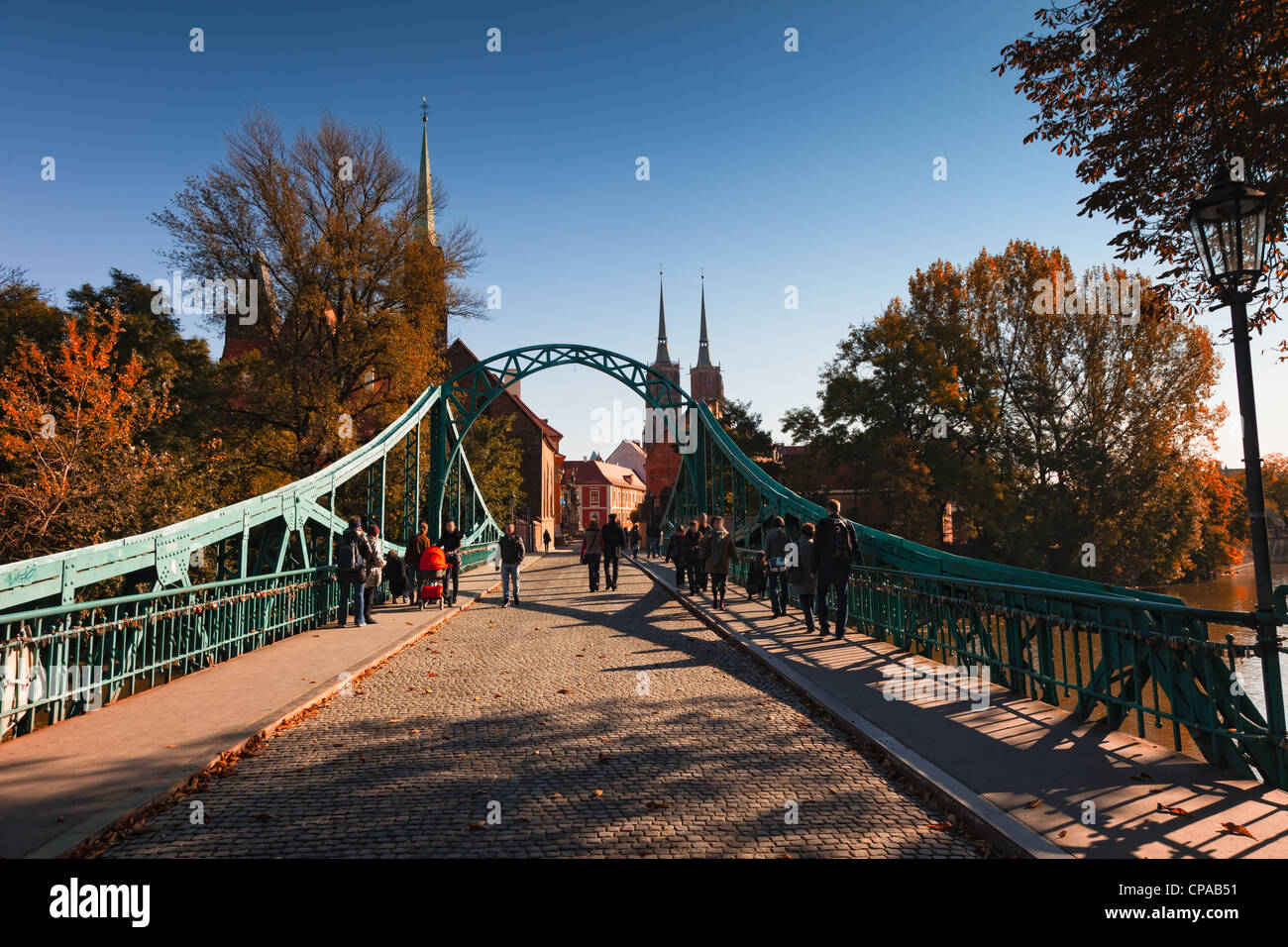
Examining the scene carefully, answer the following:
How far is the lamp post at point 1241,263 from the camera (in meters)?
4.79

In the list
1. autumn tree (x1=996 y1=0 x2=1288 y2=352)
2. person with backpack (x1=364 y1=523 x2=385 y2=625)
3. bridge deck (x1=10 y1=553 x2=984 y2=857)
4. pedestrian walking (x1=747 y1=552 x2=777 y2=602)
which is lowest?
bridge deck (x1=10 y1=553 x2=984 y2=857)

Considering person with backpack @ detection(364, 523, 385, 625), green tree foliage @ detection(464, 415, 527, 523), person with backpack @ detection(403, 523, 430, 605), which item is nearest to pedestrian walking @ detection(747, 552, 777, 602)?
person with backpack @ detection(403, 523, 430, 605)

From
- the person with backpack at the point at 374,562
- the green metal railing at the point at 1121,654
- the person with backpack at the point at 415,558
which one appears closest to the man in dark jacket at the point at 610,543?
the person with backpack at the point at 415,558

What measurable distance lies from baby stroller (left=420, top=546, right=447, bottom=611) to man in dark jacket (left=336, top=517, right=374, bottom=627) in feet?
7.46

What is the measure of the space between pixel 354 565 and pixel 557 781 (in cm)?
869

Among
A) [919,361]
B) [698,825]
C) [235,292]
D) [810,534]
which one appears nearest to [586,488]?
[919,361]

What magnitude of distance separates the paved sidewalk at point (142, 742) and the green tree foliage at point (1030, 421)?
27.4 meters

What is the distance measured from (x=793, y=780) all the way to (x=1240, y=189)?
15.1 ft

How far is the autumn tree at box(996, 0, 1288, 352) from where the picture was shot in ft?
24.4

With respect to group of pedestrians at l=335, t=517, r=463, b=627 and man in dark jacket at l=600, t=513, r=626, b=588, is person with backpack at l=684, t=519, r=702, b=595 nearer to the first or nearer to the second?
man in dark jacket at l=600, t=513, r=626, b=588

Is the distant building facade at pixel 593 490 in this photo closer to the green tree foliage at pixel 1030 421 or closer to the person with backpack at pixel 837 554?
the green tree foliage at pixel 1030 421

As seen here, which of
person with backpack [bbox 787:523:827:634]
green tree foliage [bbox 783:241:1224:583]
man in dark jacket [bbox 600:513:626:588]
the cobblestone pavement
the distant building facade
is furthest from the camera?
the distant building facade

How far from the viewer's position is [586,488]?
11094 centimetres
